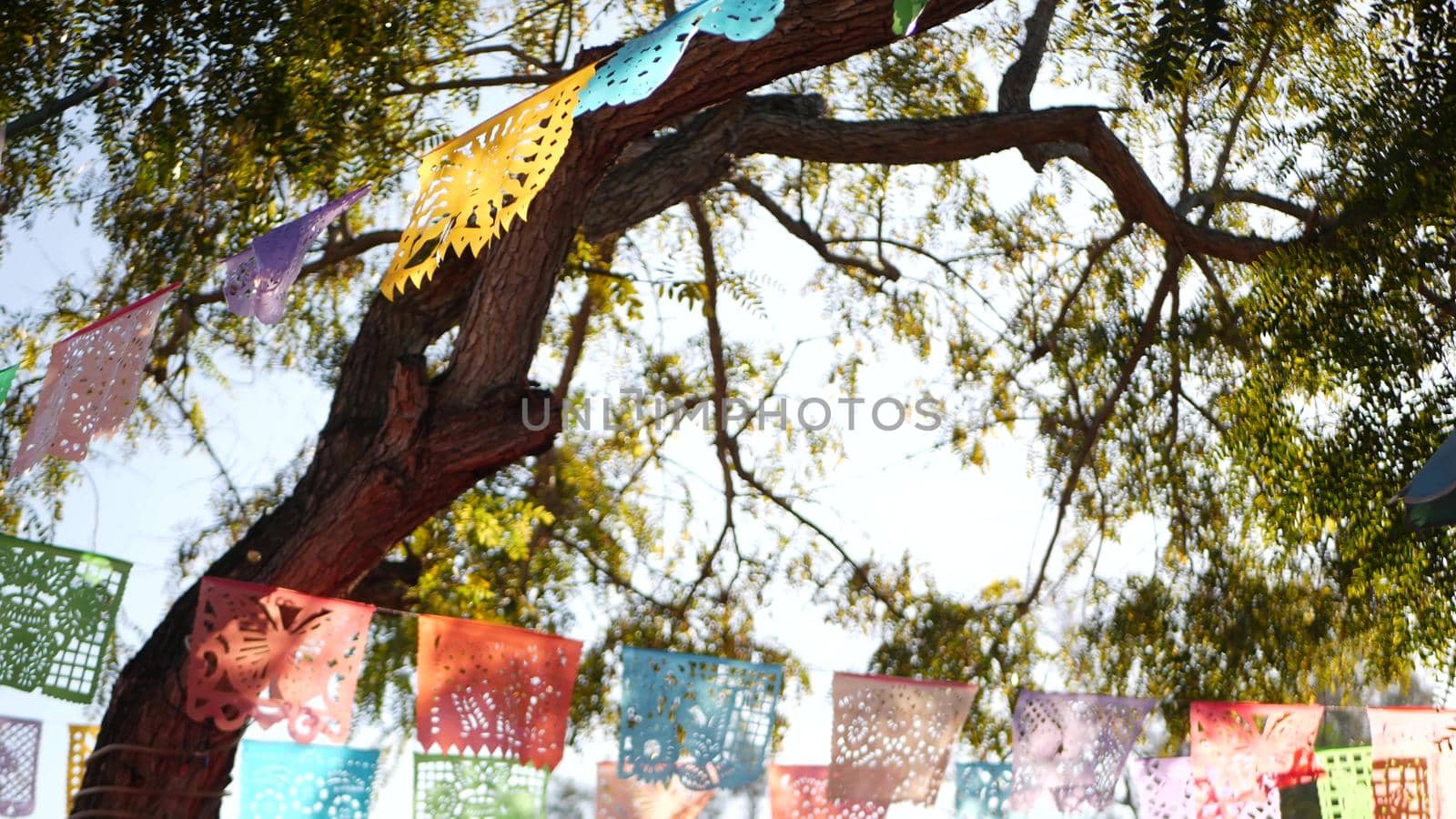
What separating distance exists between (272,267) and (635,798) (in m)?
1.51

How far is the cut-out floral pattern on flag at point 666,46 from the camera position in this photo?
2.26 metres

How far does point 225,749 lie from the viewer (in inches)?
134

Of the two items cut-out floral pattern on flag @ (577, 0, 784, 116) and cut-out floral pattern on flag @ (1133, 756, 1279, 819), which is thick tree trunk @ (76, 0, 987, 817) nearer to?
cut-out floral pattern on flag @ (577, 0, 784, 116)

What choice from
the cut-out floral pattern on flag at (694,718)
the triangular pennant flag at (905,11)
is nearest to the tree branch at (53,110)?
the cut-out floral pattern on flag at (694,718)

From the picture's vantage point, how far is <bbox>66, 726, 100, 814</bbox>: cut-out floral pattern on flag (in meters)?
3.29

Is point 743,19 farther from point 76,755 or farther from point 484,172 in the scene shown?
point 76,755

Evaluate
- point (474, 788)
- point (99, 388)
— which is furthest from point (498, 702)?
point (99, 388)

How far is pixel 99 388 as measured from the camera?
317 cm

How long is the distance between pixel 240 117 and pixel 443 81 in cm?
98

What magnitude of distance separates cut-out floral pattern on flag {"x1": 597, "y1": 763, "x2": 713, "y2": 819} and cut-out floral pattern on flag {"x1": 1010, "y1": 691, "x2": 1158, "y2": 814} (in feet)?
2.75

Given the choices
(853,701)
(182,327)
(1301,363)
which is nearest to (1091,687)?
(1301,363)

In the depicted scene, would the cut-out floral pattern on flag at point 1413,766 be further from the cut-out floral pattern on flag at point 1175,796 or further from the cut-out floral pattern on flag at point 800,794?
the cut-out floral pattern on flag at point 800,794

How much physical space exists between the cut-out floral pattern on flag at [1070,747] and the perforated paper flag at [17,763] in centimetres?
236

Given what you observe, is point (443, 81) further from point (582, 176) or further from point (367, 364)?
point (582, 176)
